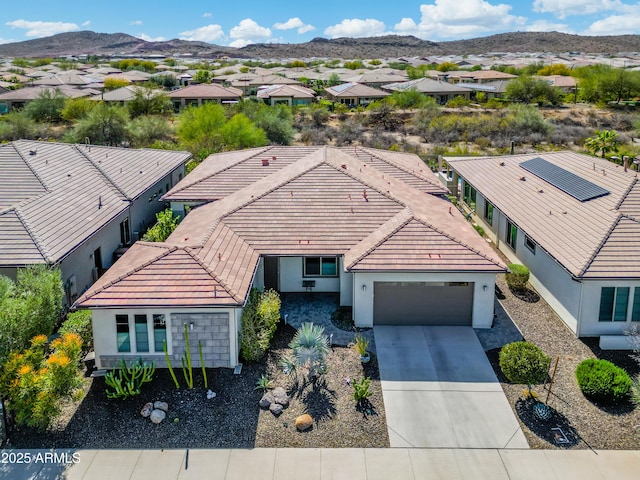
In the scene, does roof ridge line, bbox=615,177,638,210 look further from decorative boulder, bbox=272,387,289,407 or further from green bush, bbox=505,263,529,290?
decorative boulder, bbox=272,387,289,407

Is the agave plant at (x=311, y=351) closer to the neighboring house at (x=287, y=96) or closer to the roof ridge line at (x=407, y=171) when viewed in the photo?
the roof ridge line at (x=407, y=171)

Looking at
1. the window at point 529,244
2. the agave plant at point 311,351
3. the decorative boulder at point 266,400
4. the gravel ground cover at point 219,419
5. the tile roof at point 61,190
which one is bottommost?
the gravel ground cover at point 219,419

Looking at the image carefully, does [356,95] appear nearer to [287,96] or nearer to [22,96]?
[287,96]

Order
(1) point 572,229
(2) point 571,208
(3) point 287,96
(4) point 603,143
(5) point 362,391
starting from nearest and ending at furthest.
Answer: (5) point 362,391
(1) point 572,229
(2) point 571,208
(4) point 603,143
(3) point 287,96

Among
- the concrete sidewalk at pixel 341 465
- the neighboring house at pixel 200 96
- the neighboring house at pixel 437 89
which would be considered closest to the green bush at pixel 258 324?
the concrete sidewalk at pixel 341 465

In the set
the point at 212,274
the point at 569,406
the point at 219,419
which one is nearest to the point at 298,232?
the point at 212,274

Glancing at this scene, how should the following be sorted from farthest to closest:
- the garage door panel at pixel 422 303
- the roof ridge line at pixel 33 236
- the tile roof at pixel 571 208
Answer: the garage door panel at pixel 422 303
the tile roof at pixel 571 208
the roof ridge line at pixel 33 236
